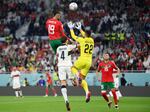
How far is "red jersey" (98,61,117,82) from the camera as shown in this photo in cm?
2467

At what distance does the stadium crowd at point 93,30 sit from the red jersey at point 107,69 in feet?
42.4

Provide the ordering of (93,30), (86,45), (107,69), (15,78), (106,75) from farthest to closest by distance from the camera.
Result: 1. (93,30)
2. (15,78)
3. (107,69)
4. (106,75)
5. (86,45)

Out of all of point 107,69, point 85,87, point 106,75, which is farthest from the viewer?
point 107,69

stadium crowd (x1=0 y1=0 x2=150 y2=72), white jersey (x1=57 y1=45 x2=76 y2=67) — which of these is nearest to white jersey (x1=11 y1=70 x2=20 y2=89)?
stadium crowd (x1=0 y1=0 x2=150 y2=72)

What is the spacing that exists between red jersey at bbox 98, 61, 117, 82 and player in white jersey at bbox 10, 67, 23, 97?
13.9m

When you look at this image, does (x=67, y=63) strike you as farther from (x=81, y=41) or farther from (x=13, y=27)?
(x=13, y=27)

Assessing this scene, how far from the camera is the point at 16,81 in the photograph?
38562 mm

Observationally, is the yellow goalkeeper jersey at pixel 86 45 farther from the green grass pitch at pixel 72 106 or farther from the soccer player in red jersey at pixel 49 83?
the soccer player in red jersey at pixel 49 83

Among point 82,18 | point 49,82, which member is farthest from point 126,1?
point 49,82

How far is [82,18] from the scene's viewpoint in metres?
44.6

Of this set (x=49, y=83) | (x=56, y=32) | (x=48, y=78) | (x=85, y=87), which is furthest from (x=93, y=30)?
(x=56, y=32)

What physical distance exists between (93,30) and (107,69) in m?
18.0

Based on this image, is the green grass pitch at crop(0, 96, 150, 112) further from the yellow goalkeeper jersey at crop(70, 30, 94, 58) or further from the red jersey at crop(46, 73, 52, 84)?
the red jersey at crop(46, 73, 52, 84)

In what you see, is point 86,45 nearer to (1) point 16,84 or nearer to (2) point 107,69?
(2) point 107,69
